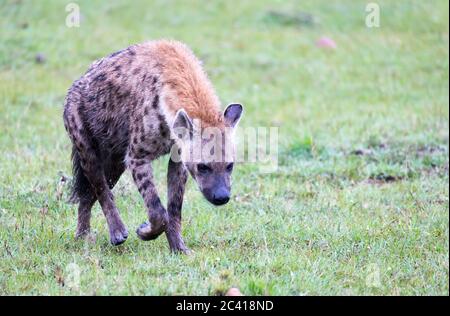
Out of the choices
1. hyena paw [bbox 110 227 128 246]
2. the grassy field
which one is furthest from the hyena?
the grassy field

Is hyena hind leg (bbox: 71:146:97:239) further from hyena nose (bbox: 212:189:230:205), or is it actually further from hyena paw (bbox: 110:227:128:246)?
hyena nose (bbox: 212:189:230:205)

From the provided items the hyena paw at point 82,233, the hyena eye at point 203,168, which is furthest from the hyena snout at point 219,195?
the hyena paw at point 82,233

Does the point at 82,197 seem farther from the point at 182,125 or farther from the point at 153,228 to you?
the point at 182,125

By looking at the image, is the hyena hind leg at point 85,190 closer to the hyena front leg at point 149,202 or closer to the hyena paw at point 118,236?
the hyena paw at point 118,236

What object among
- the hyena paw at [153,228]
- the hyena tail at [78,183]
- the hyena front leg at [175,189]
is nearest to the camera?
the hyena paw at [153,228]

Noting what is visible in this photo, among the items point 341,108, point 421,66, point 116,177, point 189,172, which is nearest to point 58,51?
point 341,108

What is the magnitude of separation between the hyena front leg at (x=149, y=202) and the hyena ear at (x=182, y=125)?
1.23 feet

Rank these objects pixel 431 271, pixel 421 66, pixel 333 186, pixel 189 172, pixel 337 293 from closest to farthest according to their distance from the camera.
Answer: pixel 337 293 → pixel 431 271 → pixel 189 172 → pixel 333 186 → pixel 421 66

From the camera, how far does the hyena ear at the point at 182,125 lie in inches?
200

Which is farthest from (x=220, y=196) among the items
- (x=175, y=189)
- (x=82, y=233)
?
(x=82, y=233)

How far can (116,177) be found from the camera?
604cm

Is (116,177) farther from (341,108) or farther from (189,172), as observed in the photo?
(341,108)

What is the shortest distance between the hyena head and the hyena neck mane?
0.20 ft

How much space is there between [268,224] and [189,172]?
2.99 ft
